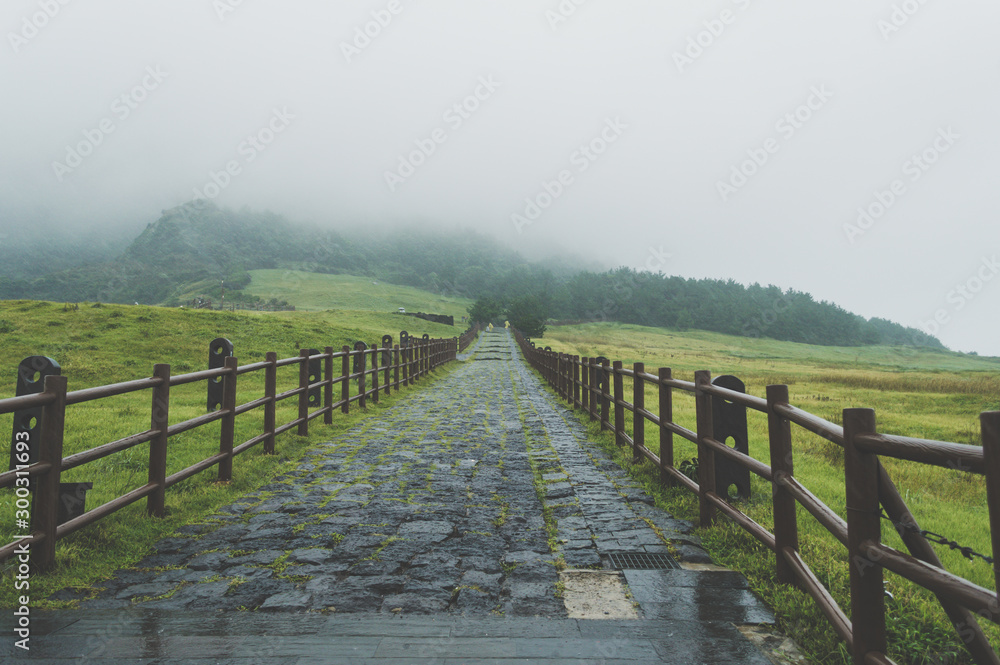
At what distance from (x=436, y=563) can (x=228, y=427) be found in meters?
3.06

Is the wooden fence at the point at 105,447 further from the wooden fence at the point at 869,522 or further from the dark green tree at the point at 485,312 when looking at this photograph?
the dark green tree at the point at 485,312

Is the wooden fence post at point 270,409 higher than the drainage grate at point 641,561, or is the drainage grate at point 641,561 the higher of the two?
the wooden fence post at point 270,409

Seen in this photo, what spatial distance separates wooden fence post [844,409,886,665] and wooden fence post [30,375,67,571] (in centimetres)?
403

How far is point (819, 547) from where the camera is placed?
12.2 feet

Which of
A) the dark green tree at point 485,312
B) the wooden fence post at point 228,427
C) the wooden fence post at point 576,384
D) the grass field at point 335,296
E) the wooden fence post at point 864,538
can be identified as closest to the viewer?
the wooden fence post at point 864,538

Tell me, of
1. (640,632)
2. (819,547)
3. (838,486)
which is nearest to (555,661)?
(640,632)

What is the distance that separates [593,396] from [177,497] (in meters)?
7.18

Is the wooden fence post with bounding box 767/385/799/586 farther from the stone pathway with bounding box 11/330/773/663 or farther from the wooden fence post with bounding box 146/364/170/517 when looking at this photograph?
the wooden fence post with bounding box 146/364/170/517

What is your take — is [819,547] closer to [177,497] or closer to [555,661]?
[555,661]

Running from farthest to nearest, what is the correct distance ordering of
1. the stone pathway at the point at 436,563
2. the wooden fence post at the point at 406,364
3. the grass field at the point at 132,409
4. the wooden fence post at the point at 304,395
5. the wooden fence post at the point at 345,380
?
the wooden fence post at the point at 406,364 < the wooden fence post at the point at 345,380 < the wooden fence post at the point at 304,395 < the grass field at the point at 132,409 < the stone pathway at the point at 436,563

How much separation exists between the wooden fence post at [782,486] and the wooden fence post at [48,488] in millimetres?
4025

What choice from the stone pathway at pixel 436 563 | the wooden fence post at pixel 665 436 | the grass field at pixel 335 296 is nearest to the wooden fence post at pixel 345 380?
the stone pathway at pixel 436 563

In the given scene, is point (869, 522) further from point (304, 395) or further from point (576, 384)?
point (576, 384)

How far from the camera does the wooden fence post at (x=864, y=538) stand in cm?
221
